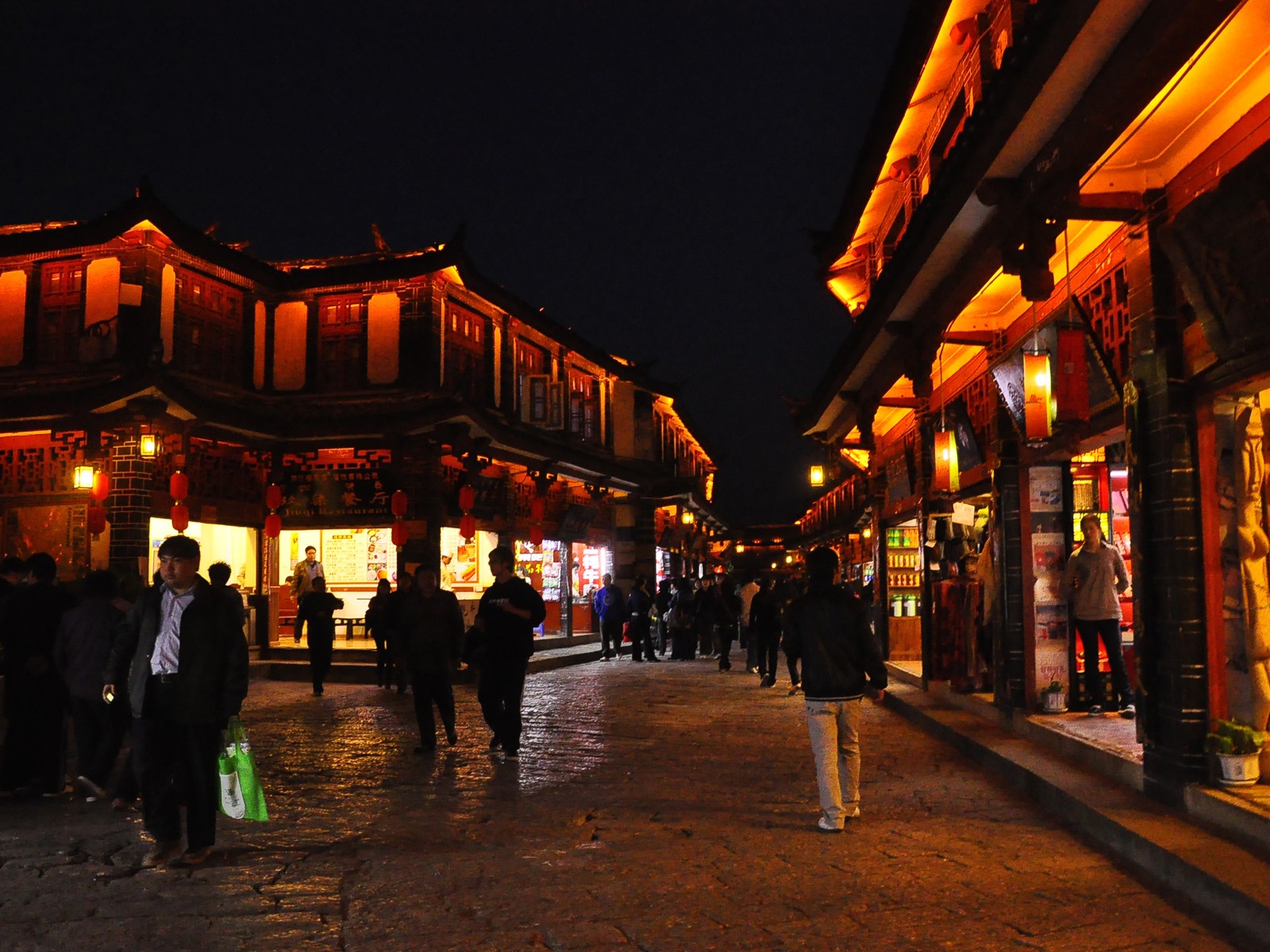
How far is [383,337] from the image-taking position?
23719 millimetres

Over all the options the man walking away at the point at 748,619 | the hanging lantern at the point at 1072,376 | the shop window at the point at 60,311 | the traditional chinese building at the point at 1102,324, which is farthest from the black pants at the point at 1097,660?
the shop window at the point at 60,311

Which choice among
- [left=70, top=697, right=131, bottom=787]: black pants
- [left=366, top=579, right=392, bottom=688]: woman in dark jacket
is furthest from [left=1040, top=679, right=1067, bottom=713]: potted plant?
[left=366, top=579, right=392, bottom=688]: woman in dark jacket

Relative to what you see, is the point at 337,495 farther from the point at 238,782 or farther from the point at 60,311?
the point at 238,782

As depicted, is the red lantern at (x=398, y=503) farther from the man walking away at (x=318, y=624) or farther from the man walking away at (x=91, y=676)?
the man walking away at (x=91, y=676)

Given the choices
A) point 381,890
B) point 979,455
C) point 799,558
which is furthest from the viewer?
point 799,558

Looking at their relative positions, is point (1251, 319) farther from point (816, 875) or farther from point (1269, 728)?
point (816, 875)

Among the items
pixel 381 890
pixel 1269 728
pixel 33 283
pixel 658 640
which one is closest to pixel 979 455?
pixel 1269 728

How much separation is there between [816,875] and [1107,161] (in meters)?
4.74

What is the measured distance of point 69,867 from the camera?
602 centimetres

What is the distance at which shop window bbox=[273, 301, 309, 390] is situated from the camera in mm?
23781

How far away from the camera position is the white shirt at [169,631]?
6109 mm

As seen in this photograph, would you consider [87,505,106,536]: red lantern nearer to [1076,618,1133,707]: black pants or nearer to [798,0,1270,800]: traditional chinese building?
[798,0,1270,800]: traditional chinese building

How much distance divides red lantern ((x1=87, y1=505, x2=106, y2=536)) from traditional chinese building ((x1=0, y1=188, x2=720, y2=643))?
0.03 m

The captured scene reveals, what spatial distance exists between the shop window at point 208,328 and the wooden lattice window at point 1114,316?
17.6 meters
